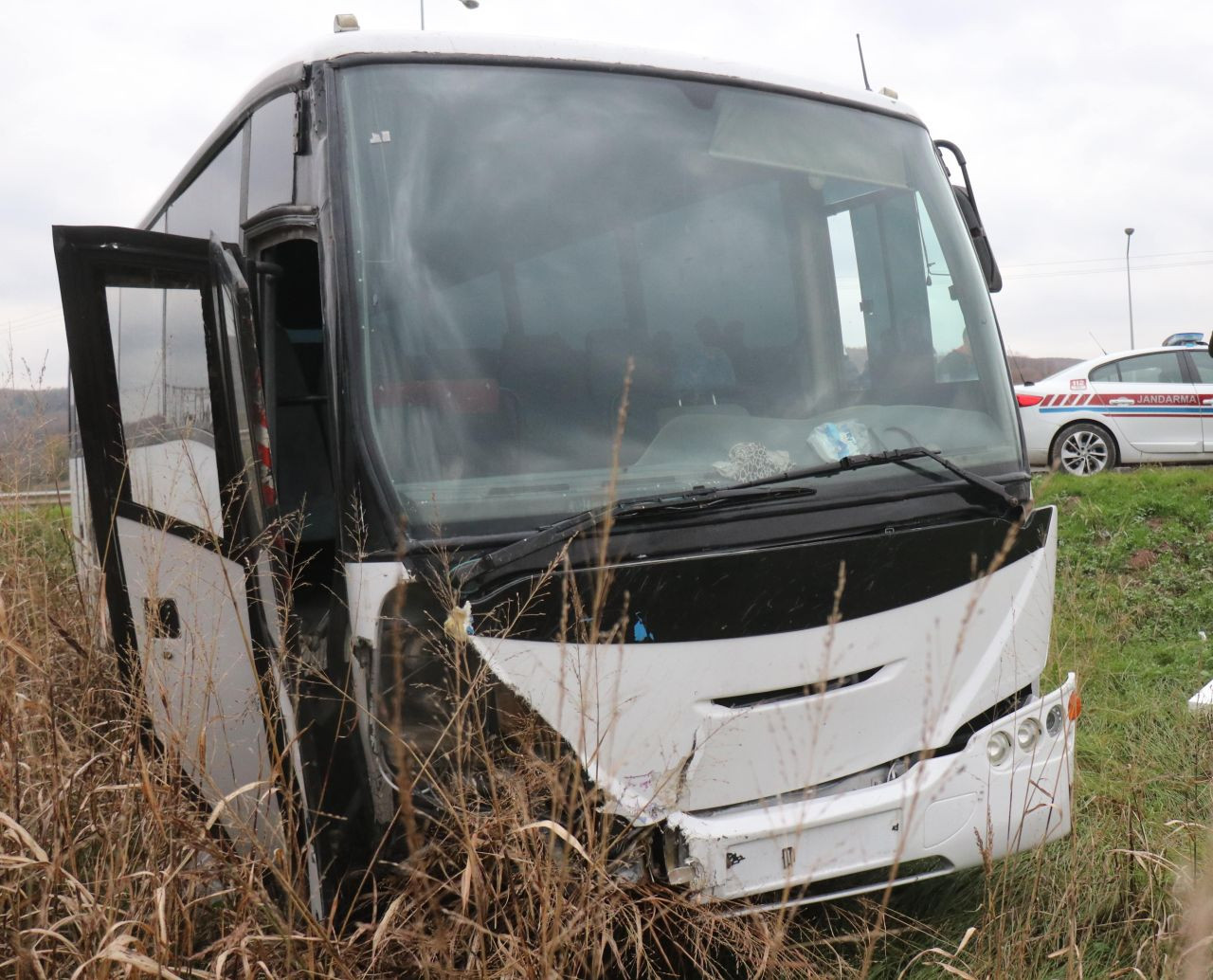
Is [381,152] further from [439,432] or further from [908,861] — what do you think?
[908,861]

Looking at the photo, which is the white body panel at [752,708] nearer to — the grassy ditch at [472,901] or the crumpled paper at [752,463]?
the grassy ditch at [472,901]

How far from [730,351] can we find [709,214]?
42 centimetres

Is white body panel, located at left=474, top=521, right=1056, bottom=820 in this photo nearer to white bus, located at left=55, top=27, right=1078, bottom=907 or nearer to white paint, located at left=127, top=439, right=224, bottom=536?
white bus, located at left=55, top=27, right=1078, bottom=907

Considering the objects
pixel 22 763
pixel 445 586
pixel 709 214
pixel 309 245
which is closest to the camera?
pixel 445 586

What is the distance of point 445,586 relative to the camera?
2.55m

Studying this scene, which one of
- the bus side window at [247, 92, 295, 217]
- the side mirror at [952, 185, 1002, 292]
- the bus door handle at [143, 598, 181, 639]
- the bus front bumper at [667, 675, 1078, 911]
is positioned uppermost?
the bus side window at [247, 92, 295, 217]

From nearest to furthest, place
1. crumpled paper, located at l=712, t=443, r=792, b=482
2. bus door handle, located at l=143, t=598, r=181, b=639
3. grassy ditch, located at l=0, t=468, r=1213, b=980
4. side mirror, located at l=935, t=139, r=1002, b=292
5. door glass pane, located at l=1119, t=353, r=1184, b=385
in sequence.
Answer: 1. grassy ditch, located at l=0, t=468, r=1213, b=980
2. crumpled paper, located at l=712, t=443, r=792, b=482
3. bus door handle, located at l=143, t=598, r=181, b=639
4. side mirror, located at l=935, t=139, r=1002, b=292
5. door glass pane, located at l=1119, t=353, r=1184, b=385

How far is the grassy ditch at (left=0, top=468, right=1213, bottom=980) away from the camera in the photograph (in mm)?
2377

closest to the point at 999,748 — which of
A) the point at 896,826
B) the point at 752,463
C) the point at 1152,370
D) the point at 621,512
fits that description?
the point at 896,826

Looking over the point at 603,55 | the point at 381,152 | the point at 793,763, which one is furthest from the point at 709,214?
the point at 793,763

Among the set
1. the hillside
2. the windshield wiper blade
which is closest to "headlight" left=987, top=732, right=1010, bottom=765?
the windshield wiper blade

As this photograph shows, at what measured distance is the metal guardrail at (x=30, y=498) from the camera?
157 inches

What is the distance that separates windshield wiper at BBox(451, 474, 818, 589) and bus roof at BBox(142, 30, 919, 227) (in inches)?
50.9

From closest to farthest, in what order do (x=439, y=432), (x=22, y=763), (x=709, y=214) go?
(x=439, y=432)
(x=22, y=763)
(x=709, y=214)
